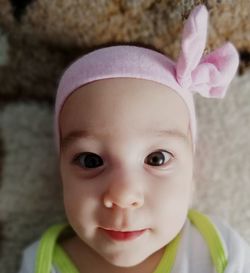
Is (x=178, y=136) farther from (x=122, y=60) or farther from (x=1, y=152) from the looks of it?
(x=1, y=152)

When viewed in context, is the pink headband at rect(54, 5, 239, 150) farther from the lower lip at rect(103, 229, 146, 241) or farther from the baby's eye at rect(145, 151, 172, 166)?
the lower lip at rect(103, 229, 146, 241)

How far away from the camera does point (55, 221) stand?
1300 mm

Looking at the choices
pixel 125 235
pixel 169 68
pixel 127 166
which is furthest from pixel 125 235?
pixel 169 68

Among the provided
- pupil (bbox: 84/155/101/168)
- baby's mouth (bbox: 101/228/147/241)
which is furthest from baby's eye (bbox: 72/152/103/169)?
baby's mouth (bbox: 101/228/147/241)

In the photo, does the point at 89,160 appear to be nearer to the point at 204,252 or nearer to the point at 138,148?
the point at 138,148

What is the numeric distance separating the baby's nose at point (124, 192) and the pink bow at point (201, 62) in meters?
0.18

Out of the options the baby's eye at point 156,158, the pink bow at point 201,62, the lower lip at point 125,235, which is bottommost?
the lower lip at point 125,235

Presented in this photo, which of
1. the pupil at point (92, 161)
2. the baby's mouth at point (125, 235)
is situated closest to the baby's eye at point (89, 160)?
the pupil at point (92, 161)

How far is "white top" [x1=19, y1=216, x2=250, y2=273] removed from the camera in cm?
115

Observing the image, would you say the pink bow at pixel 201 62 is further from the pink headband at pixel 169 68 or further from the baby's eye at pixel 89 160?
the baby's eye at pixel 89 160

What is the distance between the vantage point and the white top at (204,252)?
Result: 115 cm

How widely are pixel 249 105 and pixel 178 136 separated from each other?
0.71 feet

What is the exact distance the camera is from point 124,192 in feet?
3.42

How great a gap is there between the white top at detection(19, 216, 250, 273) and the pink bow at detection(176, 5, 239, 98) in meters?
0.23
